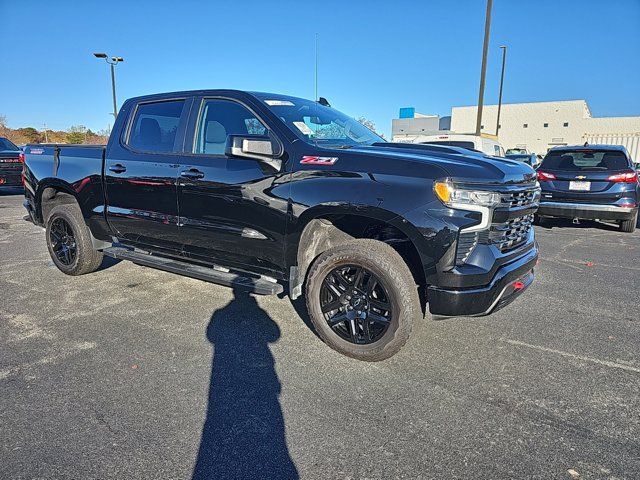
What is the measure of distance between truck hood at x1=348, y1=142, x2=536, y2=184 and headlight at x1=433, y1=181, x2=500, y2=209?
64 millimetres

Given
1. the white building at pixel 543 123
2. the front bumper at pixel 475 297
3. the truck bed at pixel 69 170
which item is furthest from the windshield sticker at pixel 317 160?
the white building at pixel 543 123

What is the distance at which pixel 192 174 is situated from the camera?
3838 millimetres

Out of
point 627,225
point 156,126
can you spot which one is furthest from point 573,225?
point 156,126

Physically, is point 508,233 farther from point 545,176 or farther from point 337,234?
point 545,176

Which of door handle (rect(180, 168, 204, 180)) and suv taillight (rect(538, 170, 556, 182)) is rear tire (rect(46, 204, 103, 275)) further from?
suv taillight (rect(538, 170, 556, 182))

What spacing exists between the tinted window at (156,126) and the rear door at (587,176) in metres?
6.88

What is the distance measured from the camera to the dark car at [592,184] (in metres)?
7.71

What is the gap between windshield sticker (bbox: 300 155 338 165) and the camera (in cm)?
316

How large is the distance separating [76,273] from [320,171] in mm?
3596

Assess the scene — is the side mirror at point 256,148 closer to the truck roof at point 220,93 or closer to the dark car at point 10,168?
the truck roof at point 220,93

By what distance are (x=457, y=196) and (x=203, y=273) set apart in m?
2.27

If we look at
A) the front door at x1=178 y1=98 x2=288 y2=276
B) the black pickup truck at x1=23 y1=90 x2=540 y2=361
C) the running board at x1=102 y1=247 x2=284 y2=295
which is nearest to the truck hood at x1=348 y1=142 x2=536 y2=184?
the black pickup truck at x1=23 y1=90 x2=540 y2=361

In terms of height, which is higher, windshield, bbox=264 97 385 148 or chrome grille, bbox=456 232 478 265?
windshield, bbox=264 97 385 148

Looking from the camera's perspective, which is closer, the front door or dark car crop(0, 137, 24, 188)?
the front door
